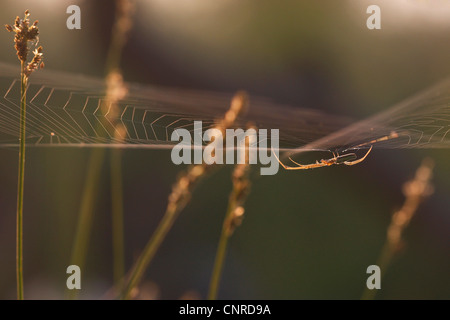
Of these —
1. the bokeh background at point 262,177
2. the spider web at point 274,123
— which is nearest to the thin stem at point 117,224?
the spider web at point 274,123

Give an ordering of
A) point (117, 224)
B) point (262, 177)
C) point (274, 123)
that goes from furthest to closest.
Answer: point (262, 177) → point (117, 224) → point (274, 123)

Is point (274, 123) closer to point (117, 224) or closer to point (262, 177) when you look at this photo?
point (117, 224)

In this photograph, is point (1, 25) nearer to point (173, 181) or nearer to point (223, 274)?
point (173, 181)

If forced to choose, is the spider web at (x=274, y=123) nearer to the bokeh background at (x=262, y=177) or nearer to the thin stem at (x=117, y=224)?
the thin stem at (x=117, y=224)

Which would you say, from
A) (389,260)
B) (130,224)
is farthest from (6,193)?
(389,260)

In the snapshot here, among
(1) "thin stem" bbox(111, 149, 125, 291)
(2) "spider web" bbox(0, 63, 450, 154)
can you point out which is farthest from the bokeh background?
(2) "spider web" bbox(0, 63, 450, 154)

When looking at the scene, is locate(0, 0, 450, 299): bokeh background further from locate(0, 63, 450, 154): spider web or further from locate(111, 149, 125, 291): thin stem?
locate(0, 63, 450, 154): spider web

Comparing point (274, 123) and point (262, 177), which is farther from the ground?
point (262, 177)

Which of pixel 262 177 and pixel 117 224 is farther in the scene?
pixel 262 177

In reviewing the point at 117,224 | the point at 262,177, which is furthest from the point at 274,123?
the point at 262,177
